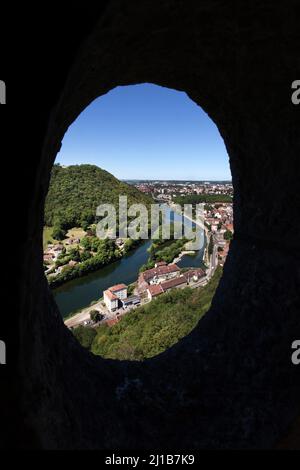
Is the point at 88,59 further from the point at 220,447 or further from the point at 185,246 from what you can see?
the point at 185,246

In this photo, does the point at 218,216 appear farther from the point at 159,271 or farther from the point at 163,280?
the point at 163,280

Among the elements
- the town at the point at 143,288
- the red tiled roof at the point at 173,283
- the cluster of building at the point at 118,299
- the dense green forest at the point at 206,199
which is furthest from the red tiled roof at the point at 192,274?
the dense green forest at the point at 206,199

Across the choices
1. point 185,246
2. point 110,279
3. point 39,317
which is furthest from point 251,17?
point 185,246

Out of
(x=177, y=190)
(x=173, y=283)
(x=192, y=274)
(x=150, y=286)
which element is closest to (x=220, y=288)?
(x=150, y=286)

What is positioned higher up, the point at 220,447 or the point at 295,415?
the point at 295,415
